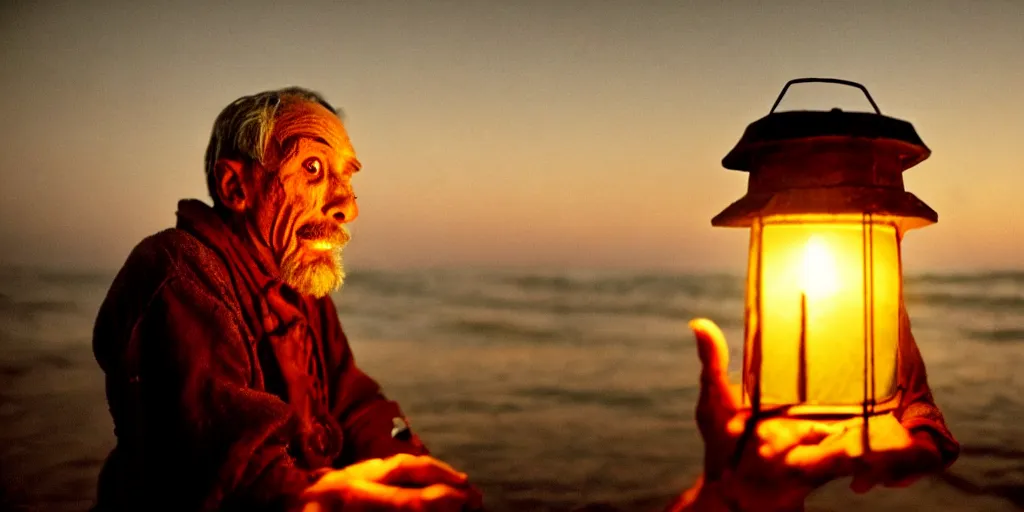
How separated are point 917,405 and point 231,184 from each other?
241 cm

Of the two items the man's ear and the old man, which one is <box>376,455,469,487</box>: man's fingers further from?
the man's ear

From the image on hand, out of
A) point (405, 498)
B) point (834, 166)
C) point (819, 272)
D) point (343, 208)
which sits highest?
point (834, 166)

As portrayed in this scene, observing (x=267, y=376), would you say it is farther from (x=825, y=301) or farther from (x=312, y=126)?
(x=825, y=301)

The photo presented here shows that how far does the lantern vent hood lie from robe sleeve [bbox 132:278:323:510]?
1.54m

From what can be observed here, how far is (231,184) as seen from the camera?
3.01 meters

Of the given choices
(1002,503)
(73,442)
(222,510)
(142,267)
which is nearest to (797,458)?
(222,510)

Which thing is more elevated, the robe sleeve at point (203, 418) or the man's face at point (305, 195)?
the man's face at point (305, 195)

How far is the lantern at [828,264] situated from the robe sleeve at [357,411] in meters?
1.46

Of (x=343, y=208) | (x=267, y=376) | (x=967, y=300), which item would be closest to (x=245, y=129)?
(x=343, y=208)

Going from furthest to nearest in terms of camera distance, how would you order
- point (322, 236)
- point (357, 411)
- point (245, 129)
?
point (357, 411) < point (322, 236) < point (245, 129)

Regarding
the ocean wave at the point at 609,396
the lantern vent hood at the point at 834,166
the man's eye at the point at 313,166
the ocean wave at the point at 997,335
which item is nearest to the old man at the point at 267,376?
the man's eye at the point at 313,166

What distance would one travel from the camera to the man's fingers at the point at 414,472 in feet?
9.06

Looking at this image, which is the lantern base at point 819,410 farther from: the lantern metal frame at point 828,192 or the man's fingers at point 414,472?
the man's fingers at point 414,472

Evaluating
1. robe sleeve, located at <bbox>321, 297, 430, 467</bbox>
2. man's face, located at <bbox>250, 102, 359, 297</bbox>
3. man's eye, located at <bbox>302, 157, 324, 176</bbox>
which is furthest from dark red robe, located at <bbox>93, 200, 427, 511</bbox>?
man's eye, located at <bbox>302, 157, 324, 176</bbox>
